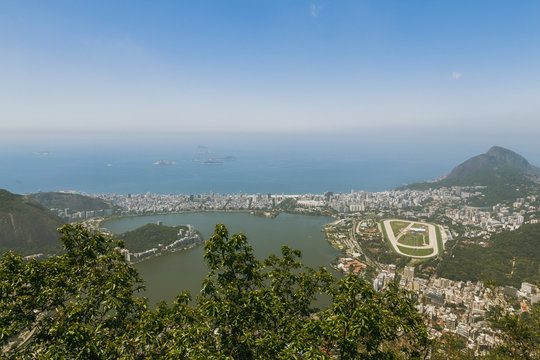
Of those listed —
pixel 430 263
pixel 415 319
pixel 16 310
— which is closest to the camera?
pixel 16 310

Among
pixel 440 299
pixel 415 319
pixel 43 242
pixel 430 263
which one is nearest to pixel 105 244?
pixel 415 319

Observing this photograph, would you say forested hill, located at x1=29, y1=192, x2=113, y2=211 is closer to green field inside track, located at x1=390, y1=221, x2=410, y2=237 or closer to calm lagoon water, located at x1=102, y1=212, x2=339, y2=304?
calm lagoon water, located at x1=102, y1=212, x2=339, y2=304

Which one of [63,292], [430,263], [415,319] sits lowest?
[430,263]

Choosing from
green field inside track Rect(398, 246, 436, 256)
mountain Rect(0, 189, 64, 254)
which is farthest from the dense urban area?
Answer: mountain Rect(0, 189, 64, 254)

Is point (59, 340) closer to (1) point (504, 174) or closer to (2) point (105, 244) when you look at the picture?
(2) point (105, 244)

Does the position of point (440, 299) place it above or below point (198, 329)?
below

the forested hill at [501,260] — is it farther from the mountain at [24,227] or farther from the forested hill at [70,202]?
the forested hill at [70,202]

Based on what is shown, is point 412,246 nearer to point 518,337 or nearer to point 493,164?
point 518,337
